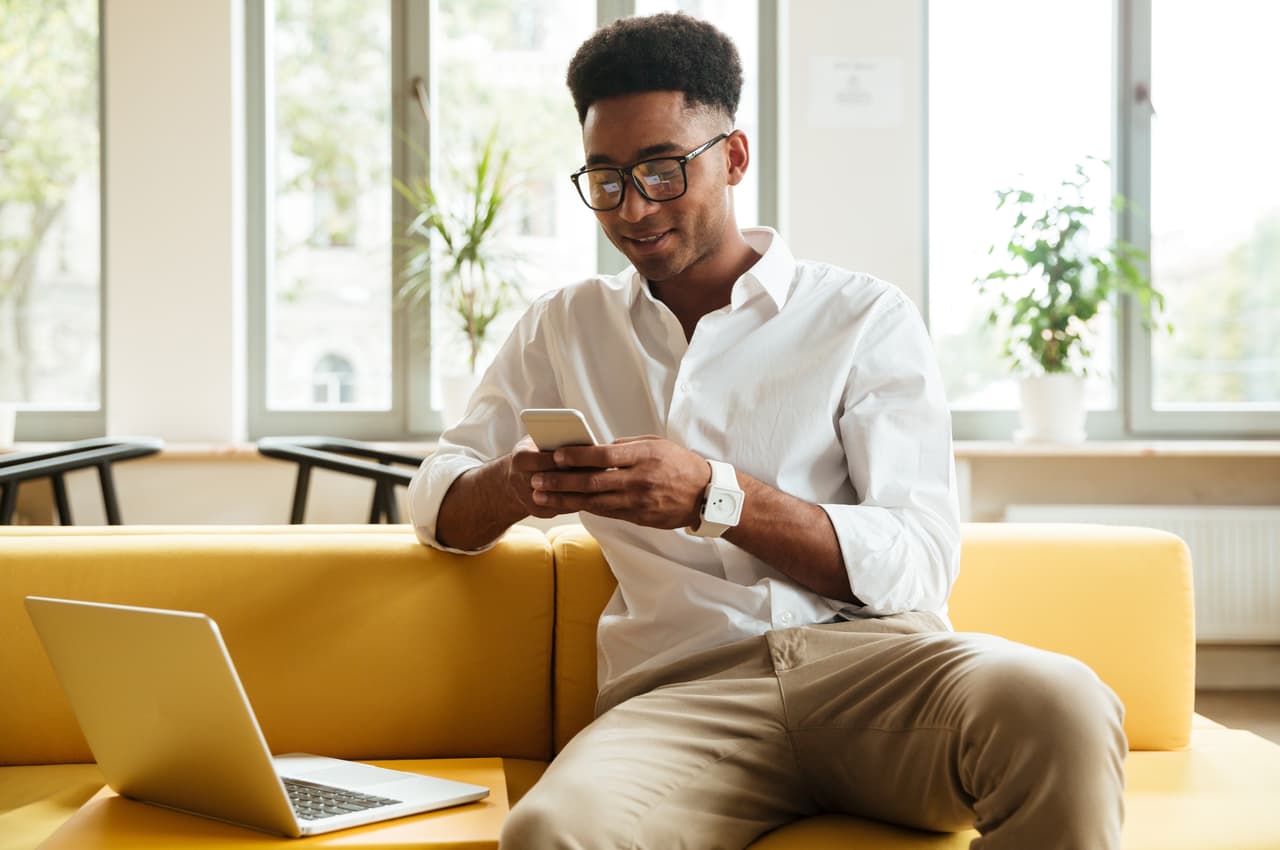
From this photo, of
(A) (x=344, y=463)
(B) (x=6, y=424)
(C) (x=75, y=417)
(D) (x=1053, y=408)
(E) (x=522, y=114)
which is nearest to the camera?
(A) (x=344, y=463)

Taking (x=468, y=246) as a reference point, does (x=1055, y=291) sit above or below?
below

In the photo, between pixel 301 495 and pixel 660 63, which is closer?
pixel 660 63

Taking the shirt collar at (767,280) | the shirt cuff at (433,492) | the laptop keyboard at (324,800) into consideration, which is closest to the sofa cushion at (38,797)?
the laptop keyboard at (324,800)

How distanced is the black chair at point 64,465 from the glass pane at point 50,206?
3.09 feet

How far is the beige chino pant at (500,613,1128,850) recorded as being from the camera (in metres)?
1.17

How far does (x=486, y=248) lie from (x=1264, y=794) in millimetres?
2863

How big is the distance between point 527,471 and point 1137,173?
334 cm

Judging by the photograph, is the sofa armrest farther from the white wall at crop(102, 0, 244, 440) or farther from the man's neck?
the white wall at crop(102, 0, 244, 440)

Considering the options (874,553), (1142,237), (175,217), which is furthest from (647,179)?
(1142,237)

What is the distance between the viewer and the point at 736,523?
1.49 metres

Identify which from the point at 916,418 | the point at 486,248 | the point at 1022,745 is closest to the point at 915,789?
the point at 1022,745

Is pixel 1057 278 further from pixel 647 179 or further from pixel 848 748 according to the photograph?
pixel 848 748

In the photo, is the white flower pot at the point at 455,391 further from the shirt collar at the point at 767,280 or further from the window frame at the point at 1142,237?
the window frame at the point at 1142,237

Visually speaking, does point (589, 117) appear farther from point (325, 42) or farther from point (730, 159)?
point (325, 42)
